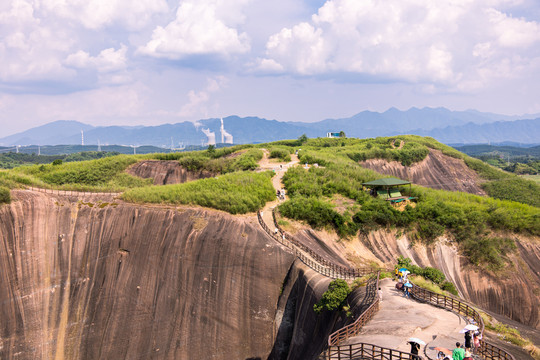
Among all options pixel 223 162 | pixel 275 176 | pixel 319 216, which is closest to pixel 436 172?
pixel 275 176

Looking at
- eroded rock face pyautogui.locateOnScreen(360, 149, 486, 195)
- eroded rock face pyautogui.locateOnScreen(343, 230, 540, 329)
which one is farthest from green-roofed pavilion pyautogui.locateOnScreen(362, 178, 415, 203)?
eroded rock face pyautogui.locateOnScreen(360, 149, 486, 195)

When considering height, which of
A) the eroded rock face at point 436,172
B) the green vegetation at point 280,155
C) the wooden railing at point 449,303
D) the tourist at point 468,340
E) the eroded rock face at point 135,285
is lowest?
the eroded rock face at point 135,285

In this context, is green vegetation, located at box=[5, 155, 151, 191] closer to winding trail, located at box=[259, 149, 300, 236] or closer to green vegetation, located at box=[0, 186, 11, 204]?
green vegetation, located at box=[0, 186, 11, 204]

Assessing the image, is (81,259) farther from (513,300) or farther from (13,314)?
(513,300)

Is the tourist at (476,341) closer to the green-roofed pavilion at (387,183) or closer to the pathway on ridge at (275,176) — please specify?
the pathway on ridge at (275,176)

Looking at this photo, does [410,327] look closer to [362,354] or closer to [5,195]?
[362,354]

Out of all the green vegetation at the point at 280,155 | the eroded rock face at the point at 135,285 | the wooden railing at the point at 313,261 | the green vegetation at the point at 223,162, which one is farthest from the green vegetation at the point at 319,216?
the green vegetation at the point at 280,155

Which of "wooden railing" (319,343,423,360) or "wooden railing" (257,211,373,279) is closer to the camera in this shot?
"wooden railing" (319,343,423,360)
